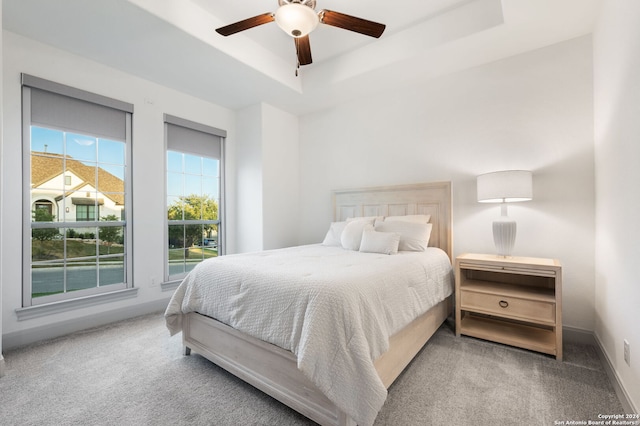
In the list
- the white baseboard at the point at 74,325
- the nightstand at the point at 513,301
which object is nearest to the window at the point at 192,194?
the white baseboard at the point at 74,325

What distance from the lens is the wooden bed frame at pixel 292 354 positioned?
1.49 metres

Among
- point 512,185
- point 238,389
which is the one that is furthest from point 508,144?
point 238,389

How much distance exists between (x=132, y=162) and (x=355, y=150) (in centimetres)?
267

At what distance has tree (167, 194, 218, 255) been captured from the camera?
3.61m

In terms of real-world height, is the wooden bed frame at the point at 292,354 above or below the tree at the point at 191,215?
below

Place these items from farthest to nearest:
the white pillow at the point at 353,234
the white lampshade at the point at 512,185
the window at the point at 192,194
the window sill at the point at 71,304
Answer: the window at the point at 192,194 < the white pillow at the point at 353,234 < the window sill at the point at 71,304 < the white lampshade at the point at 512,185

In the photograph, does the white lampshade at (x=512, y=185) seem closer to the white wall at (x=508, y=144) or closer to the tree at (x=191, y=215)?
the white wall at (x=508, y=144)

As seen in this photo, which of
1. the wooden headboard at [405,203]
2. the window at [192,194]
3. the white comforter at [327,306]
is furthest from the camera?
the window at [192,194]

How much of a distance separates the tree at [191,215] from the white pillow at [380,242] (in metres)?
2.32

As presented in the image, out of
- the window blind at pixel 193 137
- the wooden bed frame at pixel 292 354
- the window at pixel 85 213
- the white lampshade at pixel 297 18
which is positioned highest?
the white lampshade at pixel 297 18

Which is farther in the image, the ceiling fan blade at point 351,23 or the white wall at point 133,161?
the white wall at point 133,161

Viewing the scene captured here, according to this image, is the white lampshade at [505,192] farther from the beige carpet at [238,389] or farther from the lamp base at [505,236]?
the beige carpet at [238,389]

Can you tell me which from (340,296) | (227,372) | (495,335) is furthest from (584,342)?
(227,372)

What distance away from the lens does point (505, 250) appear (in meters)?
2.50
